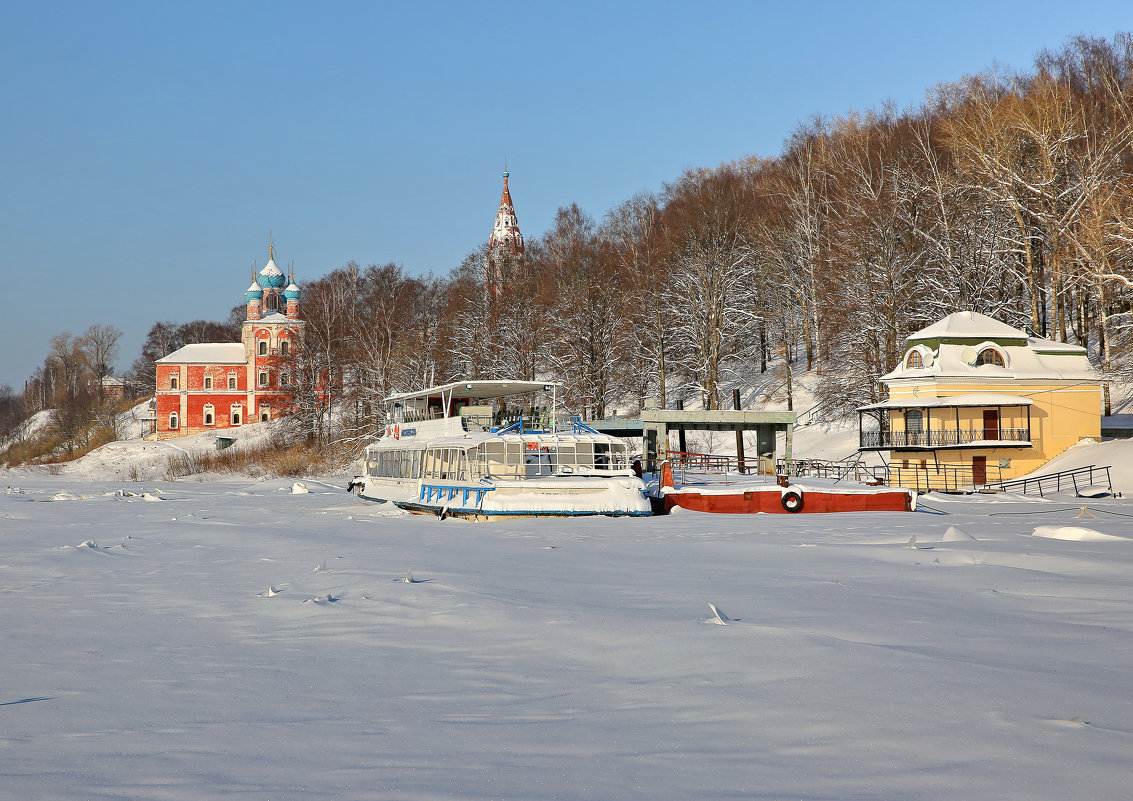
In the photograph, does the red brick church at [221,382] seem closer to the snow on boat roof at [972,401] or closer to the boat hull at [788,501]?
the snow on boat roof at [972,401]

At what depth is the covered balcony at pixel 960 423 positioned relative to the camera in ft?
133

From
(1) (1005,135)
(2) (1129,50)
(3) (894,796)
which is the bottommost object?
(3) (894,796)

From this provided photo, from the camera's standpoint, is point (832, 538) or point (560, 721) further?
point (832, 538)

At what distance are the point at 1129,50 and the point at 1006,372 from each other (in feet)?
121

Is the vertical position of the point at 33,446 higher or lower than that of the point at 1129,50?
lower

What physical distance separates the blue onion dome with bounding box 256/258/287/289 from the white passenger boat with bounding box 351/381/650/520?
69.7m

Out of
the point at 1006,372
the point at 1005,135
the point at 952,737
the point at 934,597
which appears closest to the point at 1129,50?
the point at 1005,135

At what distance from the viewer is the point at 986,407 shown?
137 ft

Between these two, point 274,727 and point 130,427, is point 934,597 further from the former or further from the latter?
point 130,427

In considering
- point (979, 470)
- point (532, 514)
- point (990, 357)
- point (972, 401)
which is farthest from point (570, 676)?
point (990, 357)

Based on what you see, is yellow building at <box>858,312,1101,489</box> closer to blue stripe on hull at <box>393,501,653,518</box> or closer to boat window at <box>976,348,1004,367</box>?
boat window at <box>976,348,1004,367</box>

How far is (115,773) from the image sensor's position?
5547mm

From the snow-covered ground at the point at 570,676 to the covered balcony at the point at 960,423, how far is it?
25065 millimetres

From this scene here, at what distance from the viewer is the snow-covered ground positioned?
18.2 feet
